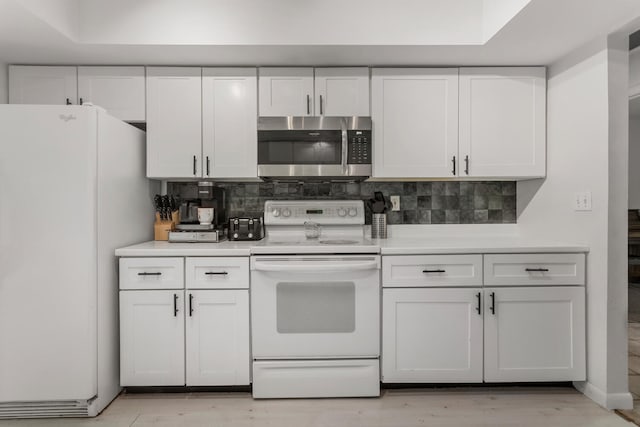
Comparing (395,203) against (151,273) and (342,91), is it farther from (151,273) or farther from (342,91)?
(151,273)

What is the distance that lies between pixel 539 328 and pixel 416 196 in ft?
3.96

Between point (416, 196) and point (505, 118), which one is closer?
point (505, 118)

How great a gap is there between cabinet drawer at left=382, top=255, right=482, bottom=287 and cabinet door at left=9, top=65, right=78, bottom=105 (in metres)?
2.31

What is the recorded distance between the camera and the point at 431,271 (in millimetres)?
2418

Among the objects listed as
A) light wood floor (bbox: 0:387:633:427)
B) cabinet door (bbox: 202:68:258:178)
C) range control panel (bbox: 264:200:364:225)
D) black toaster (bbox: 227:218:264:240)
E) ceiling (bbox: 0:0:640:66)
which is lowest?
light wood floor (bbox: 0:387:633:427)

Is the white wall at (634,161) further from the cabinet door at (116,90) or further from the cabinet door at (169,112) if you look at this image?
the cabinet door at (116,90)

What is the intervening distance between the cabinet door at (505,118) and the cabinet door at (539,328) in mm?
825

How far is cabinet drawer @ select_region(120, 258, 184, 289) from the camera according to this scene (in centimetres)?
237

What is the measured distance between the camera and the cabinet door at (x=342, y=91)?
9.02 feet

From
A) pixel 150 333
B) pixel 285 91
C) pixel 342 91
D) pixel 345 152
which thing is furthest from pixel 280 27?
pixel 150 333

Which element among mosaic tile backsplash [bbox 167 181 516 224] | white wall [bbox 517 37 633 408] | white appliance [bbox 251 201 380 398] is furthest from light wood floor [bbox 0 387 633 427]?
mosaic tile backsplash [bbox 167 181 516 224]

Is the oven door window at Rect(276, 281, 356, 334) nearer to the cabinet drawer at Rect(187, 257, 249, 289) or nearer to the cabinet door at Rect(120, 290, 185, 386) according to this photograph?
the cabinet drawer at Rect(187, 257, 249, 289)

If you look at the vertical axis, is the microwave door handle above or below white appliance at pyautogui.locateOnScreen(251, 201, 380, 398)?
above

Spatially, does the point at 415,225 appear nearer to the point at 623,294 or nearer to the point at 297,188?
the point at 297,188
